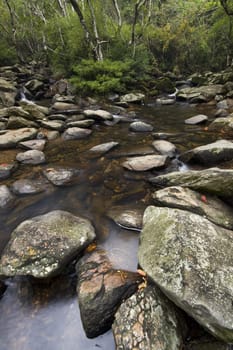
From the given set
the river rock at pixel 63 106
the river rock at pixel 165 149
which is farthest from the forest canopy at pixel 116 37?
the river rock at pixel 165 149

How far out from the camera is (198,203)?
2.98 m

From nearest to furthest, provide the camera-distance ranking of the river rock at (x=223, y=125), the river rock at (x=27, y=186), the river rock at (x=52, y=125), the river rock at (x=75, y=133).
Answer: the river rock at (x=27, y=186), the river rock at (x=223, y=125), the river rock at (x=75, y=133), the river rock at (x=52, y=125)

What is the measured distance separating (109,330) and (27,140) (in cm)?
563

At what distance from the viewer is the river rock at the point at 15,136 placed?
6254 mm

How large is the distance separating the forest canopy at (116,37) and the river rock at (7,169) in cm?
816

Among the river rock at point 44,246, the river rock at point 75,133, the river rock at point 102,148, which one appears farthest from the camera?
the river rock at point 75,133

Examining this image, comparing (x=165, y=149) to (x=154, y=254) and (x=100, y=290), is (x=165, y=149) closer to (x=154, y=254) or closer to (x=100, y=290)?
(x=154, y=254)

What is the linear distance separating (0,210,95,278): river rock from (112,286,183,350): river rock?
902 millimetres

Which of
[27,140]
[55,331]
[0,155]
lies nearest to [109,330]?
[55,331]

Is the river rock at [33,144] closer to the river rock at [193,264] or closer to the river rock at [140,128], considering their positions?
the river rock at [140,128]

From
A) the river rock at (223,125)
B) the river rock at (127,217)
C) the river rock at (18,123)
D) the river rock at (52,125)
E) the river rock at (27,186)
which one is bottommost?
the river rock at (223,125)

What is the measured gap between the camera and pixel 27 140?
662 cm

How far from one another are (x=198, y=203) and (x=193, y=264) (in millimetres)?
1100

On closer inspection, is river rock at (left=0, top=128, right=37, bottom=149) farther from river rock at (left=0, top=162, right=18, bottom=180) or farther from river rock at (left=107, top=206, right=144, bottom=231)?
river rock at (left=107, top=206, right=144, bottom=231)
